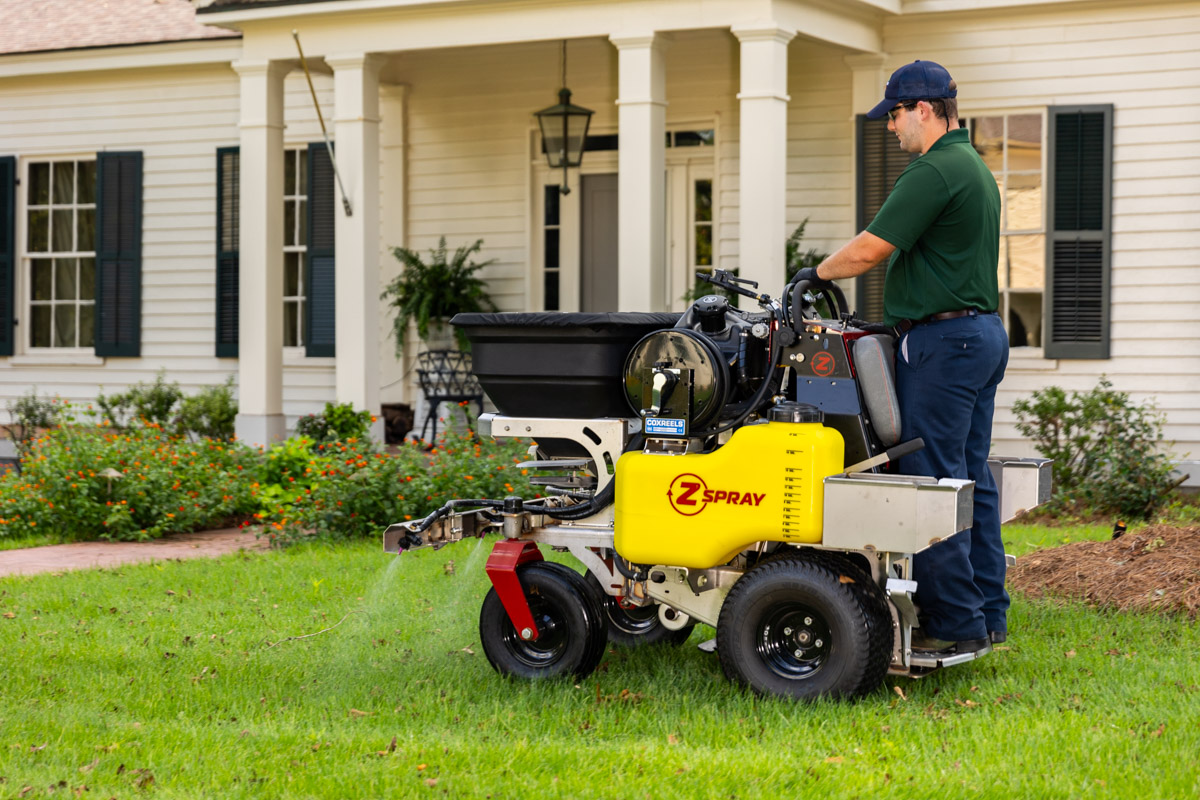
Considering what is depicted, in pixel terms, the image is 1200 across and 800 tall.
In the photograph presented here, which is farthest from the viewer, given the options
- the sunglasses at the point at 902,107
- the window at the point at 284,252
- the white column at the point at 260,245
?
the window at the point at 284,252

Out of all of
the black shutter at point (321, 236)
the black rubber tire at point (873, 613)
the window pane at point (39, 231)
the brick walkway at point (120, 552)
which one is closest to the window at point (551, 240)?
the black shutter at point (321, 236)

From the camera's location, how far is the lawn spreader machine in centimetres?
414

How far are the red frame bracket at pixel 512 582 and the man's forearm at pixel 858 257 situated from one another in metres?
1.41

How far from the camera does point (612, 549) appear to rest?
4.67 meters

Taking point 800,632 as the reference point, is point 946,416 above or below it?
above

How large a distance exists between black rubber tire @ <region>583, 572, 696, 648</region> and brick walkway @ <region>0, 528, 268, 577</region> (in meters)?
3.23

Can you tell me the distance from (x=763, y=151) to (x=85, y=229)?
7.72 metres

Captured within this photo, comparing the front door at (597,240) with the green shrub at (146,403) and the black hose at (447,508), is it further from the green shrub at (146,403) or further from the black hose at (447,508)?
the black hose at (447,508)

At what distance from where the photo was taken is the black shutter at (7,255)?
13867 mm

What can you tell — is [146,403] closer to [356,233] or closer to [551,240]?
[356,233]

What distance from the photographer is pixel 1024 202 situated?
420 inches

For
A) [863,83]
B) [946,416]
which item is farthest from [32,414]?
[946,416]

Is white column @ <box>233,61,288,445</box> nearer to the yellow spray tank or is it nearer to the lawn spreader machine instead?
the lawn spreader machine

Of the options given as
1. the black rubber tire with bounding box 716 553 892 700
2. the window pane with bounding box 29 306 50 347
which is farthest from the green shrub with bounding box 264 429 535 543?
the window pane with bounding box 29 306 50 347
